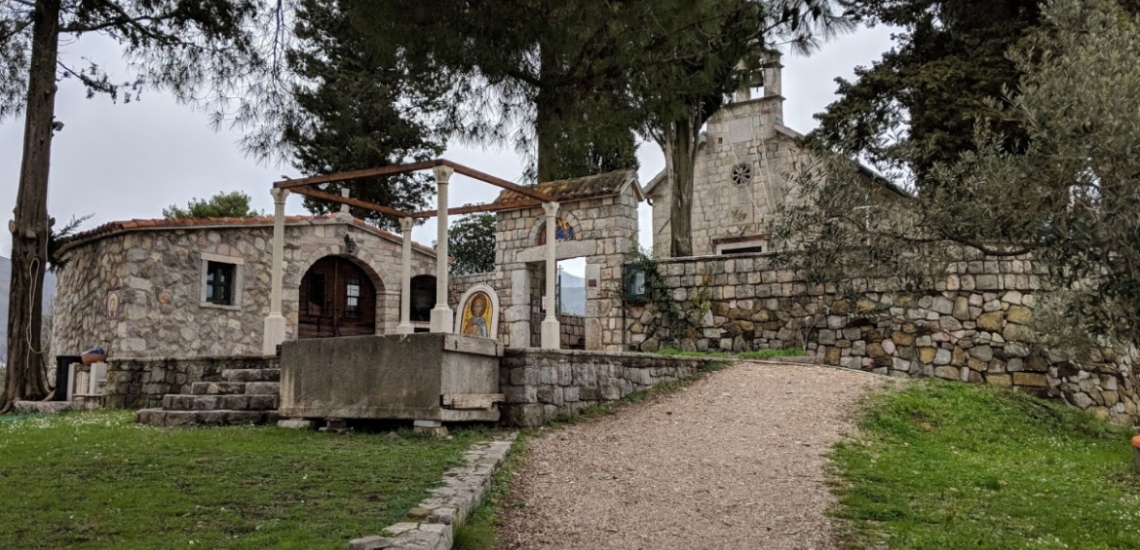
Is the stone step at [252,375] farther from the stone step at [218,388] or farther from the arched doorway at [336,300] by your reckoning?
the arched doorway at [336,300]

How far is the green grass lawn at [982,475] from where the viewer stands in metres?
5.26

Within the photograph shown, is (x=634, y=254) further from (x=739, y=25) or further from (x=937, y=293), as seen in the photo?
(x=739, y=25)

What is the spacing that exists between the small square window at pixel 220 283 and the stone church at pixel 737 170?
36.9ft

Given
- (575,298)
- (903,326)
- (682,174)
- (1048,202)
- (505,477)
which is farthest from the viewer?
(575,298)

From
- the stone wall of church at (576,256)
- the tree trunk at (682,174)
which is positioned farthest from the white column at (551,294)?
the tree trunk at (682,174)

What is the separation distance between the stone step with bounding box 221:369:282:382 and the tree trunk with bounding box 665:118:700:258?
1122 cm

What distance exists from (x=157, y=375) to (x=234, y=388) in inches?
82.0

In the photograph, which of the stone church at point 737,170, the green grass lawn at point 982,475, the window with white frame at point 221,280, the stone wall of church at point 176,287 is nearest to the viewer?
the green grass lawn at point 982,475

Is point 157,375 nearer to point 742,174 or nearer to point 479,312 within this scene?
point 479,312

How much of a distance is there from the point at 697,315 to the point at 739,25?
829 centimetres

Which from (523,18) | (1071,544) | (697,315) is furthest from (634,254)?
(1071,544)

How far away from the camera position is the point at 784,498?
6.26m

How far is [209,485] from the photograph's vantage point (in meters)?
5.34

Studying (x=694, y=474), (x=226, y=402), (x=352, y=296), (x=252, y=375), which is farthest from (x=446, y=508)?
(x=352, y=296)
